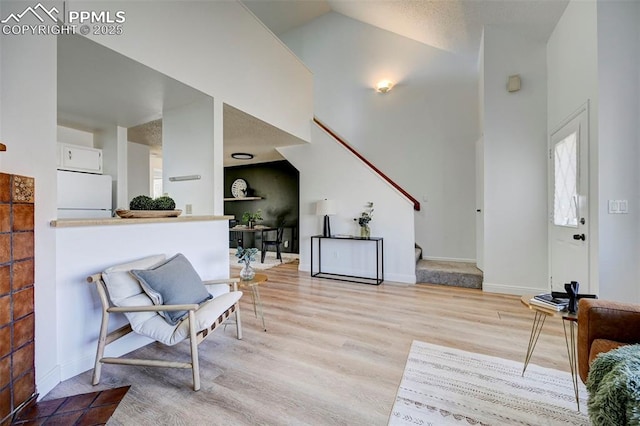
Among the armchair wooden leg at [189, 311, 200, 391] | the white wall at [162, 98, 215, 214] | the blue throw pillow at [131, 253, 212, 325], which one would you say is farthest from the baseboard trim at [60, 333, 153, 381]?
the white wall at [162, 98, 215, 214]

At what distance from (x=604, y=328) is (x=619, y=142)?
73.8 inches

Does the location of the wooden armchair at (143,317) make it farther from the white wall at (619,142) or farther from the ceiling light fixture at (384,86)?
the ceiling light fixture at (384,86)

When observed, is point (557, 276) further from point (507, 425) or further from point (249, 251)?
point (249, 251)

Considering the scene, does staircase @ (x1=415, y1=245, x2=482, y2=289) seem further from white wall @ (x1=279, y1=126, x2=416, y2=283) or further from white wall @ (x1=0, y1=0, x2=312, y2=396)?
white wall @ (x1=0, y1=0, x2=312, y2=396)

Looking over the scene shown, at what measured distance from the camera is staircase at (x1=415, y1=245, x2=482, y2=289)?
150 inches

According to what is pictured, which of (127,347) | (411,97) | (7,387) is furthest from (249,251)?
(411,97)

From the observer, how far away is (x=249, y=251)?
104 inches

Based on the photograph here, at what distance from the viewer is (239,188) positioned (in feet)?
22.4

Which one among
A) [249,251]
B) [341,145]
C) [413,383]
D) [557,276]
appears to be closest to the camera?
[413,383]

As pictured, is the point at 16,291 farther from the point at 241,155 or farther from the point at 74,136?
the point at 241,155

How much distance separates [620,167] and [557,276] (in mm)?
1410

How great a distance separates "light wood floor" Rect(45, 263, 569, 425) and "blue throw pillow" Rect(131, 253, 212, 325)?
1.43 feet

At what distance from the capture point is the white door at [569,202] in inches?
98.3

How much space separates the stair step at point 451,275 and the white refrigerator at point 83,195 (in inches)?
180
